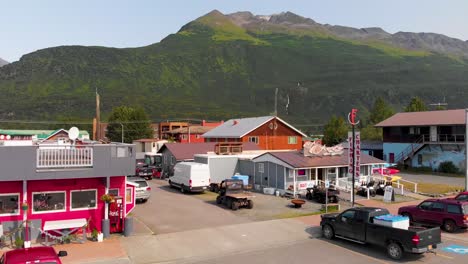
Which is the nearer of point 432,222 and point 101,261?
point 101,261

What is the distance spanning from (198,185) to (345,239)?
53.0 feet

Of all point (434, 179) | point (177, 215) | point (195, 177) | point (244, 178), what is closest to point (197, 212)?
point (177, 215)

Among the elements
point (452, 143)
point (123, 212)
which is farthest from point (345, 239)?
point (452, 143)

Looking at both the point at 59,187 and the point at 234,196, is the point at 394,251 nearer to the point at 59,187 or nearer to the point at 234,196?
the point at 234,196

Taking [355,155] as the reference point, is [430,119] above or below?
above

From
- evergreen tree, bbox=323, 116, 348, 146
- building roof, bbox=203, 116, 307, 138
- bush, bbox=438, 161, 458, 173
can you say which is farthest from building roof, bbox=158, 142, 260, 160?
evergreen tree, bbox=323, 116, 348, 146

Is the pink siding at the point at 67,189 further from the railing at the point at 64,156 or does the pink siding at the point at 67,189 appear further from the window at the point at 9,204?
the railing at the point at 64,156

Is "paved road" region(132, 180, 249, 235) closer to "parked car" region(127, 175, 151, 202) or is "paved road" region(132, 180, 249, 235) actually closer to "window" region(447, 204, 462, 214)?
"parked car" region(127, 175, 151, 202)

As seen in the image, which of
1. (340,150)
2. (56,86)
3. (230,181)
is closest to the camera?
(230,181)

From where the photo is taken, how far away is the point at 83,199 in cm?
1931

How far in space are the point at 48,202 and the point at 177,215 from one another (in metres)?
8.52

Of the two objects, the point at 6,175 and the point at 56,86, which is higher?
the point at 56,86

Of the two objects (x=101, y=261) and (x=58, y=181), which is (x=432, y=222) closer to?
(x=101, y=261)

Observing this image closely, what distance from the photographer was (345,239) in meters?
19.7
